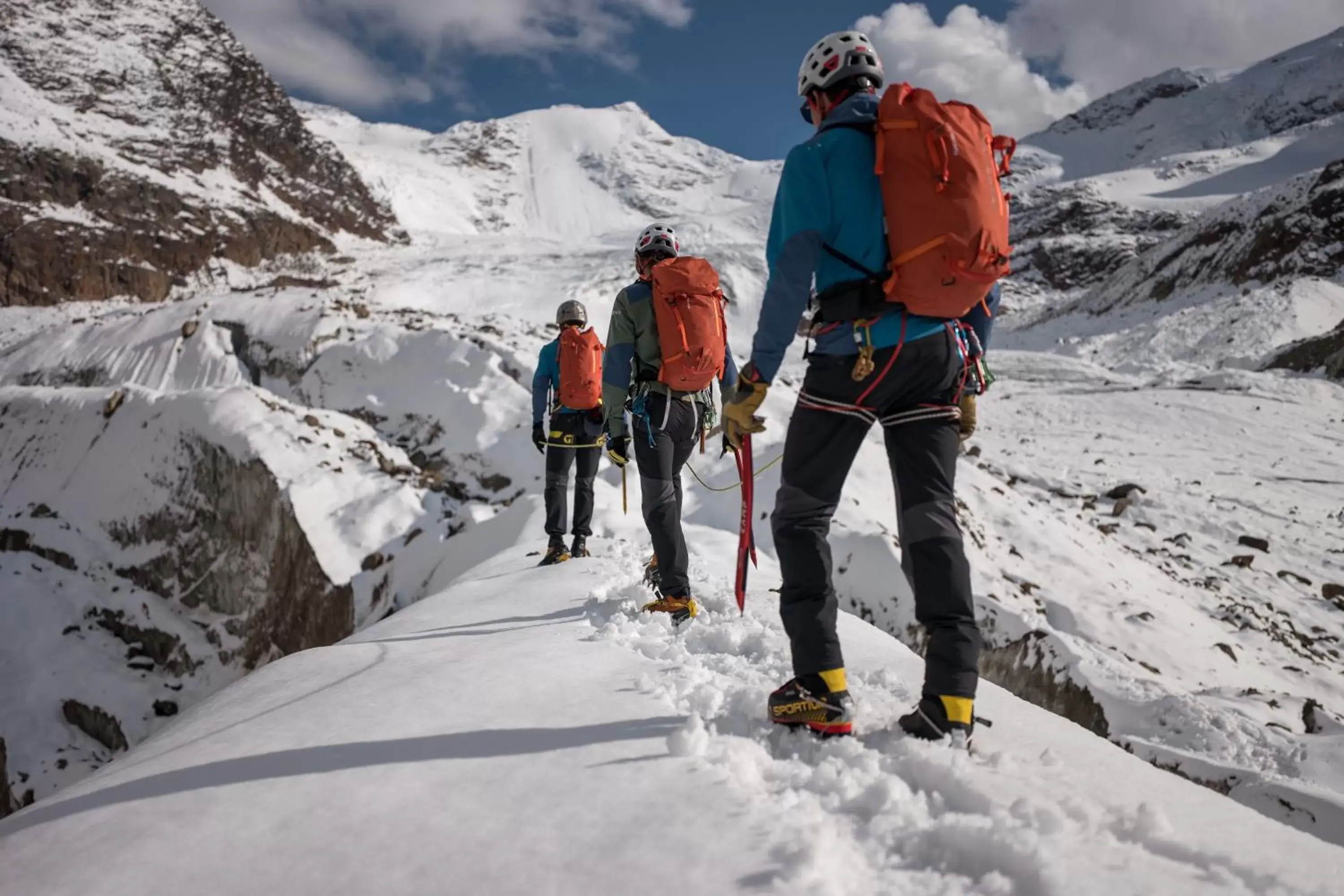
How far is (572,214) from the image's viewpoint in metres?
107

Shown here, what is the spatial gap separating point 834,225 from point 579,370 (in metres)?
3.86

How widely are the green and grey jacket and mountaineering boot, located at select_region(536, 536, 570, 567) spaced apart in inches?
83.5

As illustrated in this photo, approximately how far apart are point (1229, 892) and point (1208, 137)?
146 m

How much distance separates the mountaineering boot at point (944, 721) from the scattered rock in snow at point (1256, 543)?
40.4 feet

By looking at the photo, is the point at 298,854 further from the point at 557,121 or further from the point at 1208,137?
the point at 557,121

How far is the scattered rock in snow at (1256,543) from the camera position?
1096 centimetres

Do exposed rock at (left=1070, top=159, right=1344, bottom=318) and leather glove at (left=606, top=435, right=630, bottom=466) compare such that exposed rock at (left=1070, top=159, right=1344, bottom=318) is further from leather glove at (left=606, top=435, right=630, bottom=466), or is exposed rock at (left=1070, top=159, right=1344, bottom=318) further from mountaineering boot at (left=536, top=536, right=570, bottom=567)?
leather glove at (left=606, top=435, right=630, bottom=466)

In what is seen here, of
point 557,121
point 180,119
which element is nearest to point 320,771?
point 180,119

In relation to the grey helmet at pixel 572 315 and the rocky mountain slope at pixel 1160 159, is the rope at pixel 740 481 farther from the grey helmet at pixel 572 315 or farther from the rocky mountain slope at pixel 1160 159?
the rocky mountain slope at pixel 1160 159

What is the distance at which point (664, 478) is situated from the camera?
4004mm

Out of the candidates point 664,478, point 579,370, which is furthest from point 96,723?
point 664,478

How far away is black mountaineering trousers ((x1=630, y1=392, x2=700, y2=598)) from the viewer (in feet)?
13.0

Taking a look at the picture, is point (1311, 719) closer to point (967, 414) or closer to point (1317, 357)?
point (967, 414)

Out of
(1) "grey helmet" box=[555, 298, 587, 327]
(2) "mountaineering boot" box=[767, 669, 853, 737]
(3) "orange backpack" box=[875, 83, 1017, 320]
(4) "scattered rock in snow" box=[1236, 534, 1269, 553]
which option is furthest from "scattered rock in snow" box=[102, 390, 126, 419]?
(4) "scattered rock in snow" box=[1236, 534, 1269, 553]
